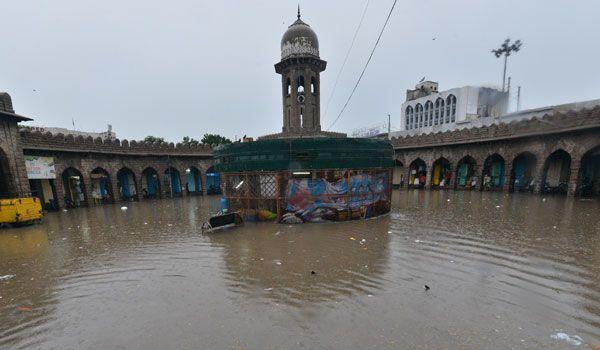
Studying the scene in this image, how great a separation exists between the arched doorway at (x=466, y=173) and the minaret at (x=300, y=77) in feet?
43.9

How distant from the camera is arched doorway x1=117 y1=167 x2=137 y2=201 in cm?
2391

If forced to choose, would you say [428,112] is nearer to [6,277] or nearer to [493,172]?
[493,172]

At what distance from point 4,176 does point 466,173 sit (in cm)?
3245

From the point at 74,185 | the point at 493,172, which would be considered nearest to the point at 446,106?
the point at 493,172

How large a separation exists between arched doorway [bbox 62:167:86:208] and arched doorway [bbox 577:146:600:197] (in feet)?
114

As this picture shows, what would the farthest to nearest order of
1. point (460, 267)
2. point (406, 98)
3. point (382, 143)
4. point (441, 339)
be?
point (406, 98), point (382, 143), point (460, 267), point (441, 339)

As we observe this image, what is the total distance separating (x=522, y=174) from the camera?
19391 mm

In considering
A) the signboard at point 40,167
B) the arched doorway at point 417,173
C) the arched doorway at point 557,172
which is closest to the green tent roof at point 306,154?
the signboard at point 40,167

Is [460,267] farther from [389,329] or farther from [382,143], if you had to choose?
[382,143]

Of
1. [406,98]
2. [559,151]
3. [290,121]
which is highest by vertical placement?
[406,98]

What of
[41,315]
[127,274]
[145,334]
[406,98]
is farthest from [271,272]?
[406,98]

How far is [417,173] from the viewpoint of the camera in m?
26.0

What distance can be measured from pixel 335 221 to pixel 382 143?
4160 millimetres

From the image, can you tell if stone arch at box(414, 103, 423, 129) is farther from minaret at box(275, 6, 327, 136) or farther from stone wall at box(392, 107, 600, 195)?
minaret at box(275, 6, 327, 136)
